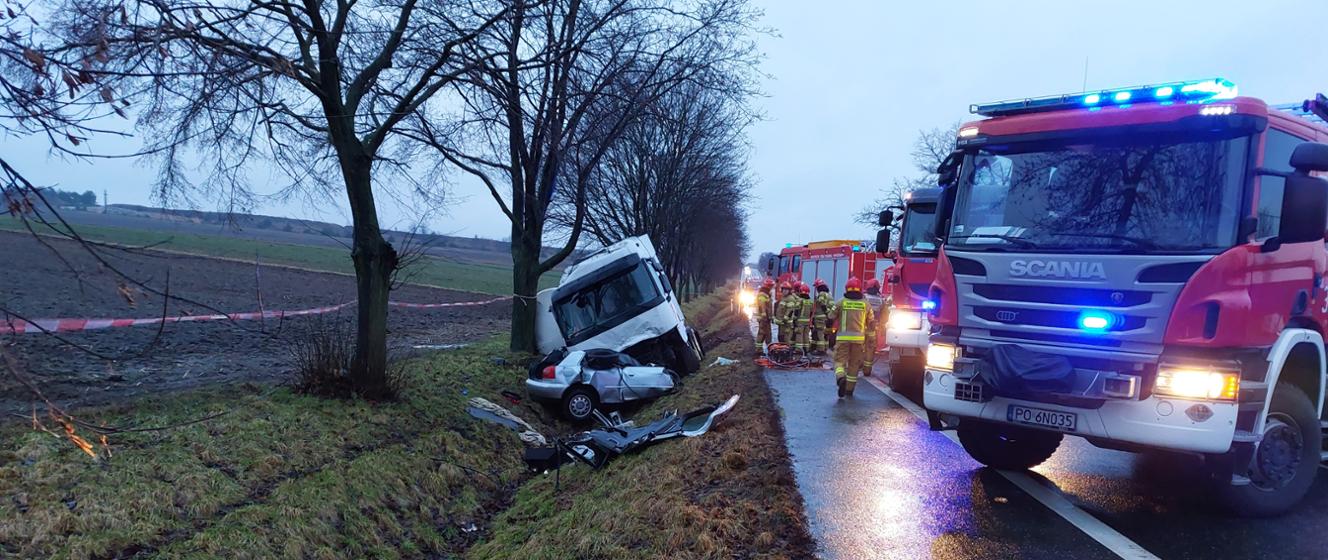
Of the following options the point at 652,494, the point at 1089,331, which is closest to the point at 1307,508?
the point at 1089,331

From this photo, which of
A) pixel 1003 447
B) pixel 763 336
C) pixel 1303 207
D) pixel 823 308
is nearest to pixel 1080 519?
pixel 1003 447

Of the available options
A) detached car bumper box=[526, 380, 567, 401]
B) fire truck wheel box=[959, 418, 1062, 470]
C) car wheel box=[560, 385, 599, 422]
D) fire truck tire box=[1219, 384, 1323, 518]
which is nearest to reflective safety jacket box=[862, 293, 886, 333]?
car wheel box=[560, 385, 599, 422]

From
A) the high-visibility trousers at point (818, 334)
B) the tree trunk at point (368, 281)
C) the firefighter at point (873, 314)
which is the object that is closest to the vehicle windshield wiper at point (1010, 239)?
the firefighter at point (873, 314)

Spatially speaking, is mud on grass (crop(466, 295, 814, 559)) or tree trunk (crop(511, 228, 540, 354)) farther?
tree trunk (crop(511, 228, 540, 354))

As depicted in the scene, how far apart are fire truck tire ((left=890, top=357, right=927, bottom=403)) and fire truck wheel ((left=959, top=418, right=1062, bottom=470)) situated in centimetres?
381

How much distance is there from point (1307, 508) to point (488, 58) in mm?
8852

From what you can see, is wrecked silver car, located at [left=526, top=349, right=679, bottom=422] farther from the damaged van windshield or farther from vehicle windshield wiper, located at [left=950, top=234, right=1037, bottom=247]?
vehicle windshield wiper, located at [left=950, top=234, right=1037, bottom=247]

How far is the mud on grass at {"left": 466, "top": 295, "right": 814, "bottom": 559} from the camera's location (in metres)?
4.64

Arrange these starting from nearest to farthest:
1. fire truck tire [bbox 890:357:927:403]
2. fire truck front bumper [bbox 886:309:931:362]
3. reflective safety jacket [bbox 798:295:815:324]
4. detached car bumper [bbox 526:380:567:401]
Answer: fire truck front bumper [bbox 886:309:931:362] → fire truck tire [bbox 890:357:927:403] → detached car bumper [bbox 526:380:567:401] → reflective safety jacket [bbox 798:295:815:324]

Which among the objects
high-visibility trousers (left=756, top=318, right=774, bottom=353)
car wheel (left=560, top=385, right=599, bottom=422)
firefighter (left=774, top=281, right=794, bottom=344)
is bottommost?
car wheel (left=560, top=385, right=599, bottom=422)

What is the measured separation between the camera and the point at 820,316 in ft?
43.7

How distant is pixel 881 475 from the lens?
599cm

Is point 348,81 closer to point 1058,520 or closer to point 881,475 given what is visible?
point 881,475

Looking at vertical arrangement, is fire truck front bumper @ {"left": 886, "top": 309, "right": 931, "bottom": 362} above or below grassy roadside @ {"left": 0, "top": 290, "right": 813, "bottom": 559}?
above
